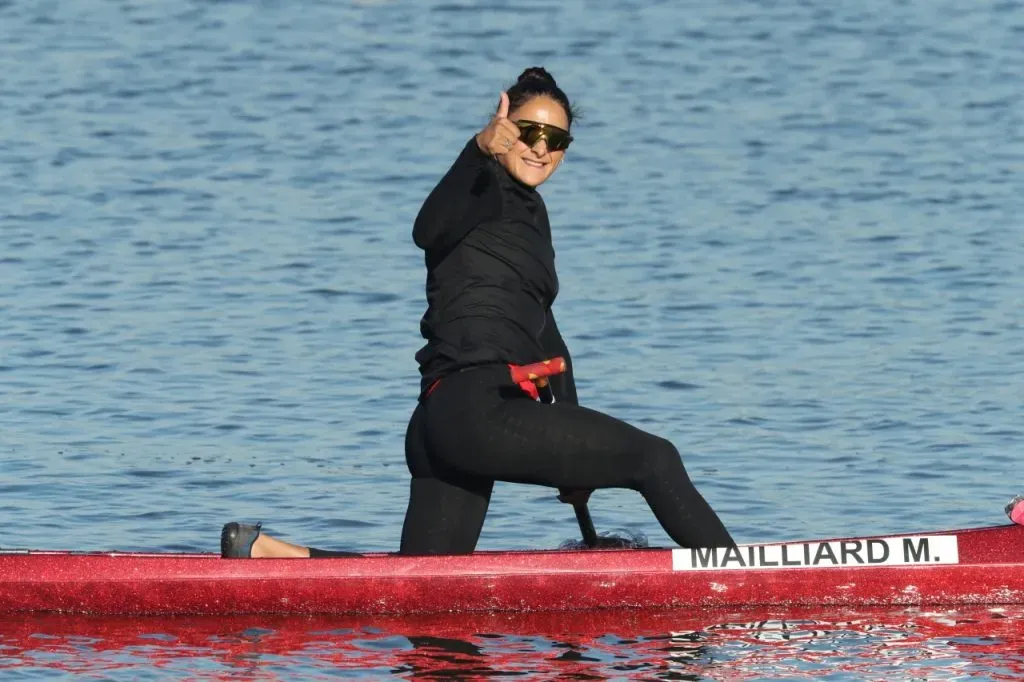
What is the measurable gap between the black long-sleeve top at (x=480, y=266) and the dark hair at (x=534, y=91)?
288mm

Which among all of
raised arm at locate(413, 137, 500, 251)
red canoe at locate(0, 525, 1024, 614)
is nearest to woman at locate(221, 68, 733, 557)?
raised arm at locate(413, 137, 500, 251)

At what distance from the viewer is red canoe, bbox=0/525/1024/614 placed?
9.30 m

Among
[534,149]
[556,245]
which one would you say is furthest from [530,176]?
[556,245]

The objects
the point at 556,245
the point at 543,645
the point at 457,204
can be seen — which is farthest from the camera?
the point at 556,245

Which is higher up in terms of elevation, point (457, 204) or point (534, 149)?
point (534, 149)

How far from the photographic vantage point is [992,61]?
86.0ft

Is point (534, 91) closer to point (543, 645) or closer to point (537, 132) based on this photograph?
point (537, 132)

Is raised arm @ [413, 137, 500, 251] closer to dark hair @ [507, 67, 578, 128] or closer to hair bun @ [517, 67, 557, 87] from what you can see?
dark hair @ [507, 67, 578, 128]

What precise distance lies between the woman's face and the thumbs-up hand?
19 centimetres

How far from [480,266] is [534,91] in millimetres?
674

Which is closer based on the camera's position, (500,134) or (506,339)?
(500,134)

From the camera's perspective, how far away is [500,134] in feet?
28.3

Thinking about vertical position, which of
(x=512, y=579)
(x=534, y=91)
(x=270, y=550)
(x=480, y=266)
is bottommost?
(x=512, y=579)

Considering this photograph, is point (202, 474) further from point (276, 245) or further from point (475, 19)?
point (475, 19)
